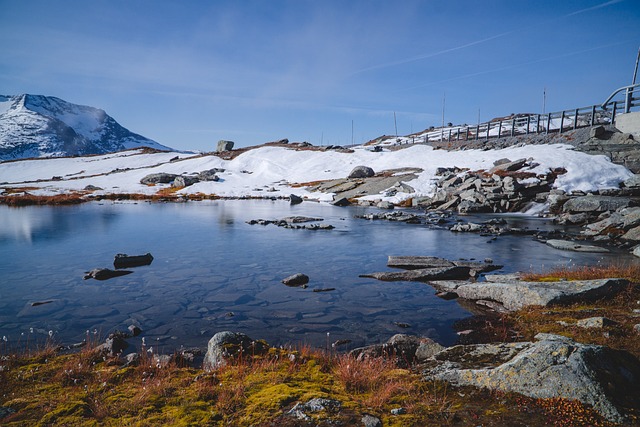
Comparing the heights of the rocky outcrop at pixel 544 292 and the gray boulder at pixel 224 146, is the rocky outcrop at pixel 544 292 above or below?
below

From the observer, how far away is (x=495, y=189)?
3891cm

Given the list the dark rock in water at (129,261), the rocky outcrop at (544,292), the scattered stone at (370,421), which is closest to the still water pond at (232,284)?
the dark rock in water at (129,261)

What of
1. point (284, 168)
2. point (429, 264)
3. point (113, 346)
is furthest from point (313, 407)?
point (284, 168)

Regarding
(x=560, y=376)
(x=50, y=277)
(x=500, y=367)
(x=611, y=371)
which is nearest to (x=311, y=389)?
(x=500, y=367)

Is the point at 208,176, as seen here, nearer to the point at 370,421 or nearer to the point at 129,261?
the point at 129,261

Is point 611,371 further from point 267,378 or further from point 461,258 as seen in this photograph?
point 461,258

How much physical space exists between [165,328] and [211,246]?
1209cm

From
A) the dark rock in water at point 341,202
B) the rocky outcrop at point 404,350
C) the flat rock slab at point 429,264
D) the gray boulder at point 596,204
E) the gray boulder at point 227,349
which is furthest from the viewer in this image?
the dark rock in water at point 341,202

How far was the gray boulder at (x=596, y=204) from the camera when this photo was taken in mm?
27688

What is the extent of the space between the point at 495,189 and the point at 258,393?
39.6m

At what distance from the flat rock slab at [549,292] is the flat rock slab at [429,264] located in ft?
14.0

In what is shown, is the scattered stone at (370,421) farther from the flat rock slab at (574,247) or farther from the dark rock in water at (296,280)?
the flat rock slab at (574,247)

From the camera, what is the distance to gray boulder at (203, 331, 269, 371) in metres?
6.93

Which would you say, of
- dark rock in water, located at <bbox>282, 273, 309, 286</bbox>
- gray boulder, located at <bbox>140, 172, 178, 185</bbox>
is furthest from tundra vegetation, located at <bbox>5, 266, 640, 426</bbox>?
gray boulder, located at <bbox>140, 172, 178, 185</bbox>
